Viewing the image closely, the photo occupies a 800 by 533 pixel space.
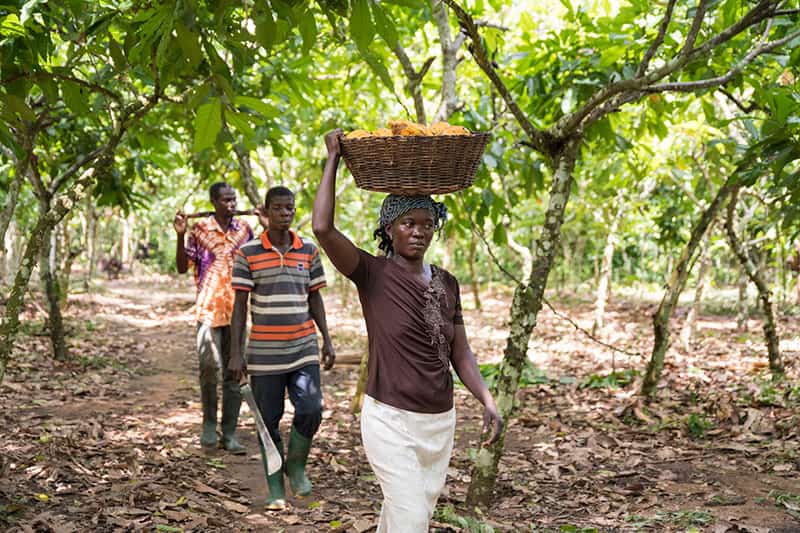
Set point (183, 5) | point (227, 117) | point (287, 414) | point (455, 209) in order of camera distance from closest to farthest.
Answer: point (183, 5) → point (227, 117) → point (455, 209) → point (287, 414)

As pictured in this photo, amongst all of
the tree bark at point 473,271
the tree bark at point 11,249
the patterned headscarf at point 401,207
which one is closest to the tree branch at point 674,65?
the patterned headscarf at point 401,207

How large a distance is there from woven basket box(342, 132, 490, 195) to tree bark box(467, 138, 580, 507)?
1.58 m

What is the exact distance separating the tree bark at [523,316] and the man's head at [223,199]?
7.42 ft

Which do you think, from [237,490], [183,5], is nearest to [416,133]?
[183,5]

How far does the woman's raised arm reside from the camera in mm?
2523

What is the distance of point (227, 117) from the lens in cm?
275

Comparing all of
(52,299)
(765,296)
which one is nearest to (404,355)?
(765,296)

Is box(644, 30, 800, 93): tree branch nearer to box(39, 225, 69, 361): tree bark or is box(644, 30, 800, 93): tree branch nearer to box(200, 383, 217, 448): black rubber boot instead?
box(200, 383, 217, 448): black rubber boot

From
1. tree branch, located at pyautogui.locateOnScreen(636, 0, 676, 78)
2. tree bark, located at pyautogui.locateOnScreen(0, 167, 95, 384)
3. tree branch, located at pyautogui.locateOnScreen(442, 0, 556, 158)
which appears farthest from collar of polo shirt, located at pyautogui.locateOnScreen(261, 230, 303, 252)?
tree branch, located at pyautogui.locateOnScreen(636, 0, 676, 78)

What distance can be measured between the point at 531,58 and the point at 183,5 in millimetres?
3575

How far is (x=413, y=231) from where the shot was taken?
2746 mm

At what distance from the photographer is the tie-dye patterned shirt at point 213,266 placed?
5023 mm

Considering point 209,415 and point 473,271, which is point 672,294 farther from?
point 473,271

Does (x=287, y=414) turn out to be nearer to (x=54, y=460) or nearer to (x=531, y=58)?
(x=54, y=460)
